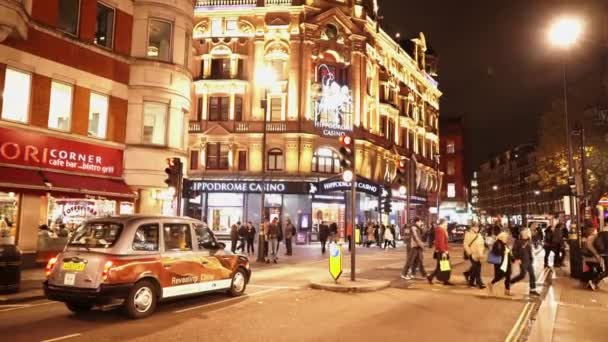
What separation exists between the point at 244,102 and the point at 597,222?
24607mm

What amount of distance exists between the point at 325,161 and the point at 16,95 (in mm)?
24461

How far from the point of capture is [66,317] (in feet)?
32.1

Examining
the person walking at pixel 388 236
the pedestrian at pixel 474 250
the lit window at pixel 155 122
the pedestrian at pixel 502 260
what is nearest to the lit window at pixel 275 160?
the person walking at pixel 388 236

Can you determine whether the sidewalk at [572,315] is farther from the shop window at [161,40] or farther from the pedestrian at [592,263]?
the shop window at [161,40]

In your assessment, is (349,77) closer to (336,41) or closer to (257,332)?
(336,41)

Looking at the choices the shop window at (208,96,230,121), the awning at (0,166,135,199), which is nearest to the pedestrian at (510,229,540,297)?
the awning at (0,166,135,199)

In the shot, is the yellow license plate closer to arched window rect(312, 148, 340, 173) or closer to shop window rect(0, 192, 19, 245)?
shop window rect(0, 192, 19, 245)

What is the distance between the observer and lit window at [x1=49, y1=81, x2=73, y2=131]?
18408 millimetres

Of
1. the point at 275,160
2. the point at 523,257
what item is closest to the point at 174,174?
the point at 523,257

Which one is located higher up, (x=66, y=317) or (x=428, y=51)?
(x=428, y=51)

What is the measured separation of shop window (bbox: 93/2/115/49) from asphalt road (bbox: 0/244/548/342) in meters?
12.0

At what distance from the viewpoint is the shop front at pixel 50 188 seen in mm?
16391

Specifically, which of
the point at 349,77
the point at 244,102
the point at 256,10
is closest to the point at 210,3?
the point at 256,10

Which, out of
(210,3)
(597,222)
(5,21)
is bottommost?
(597,222)
